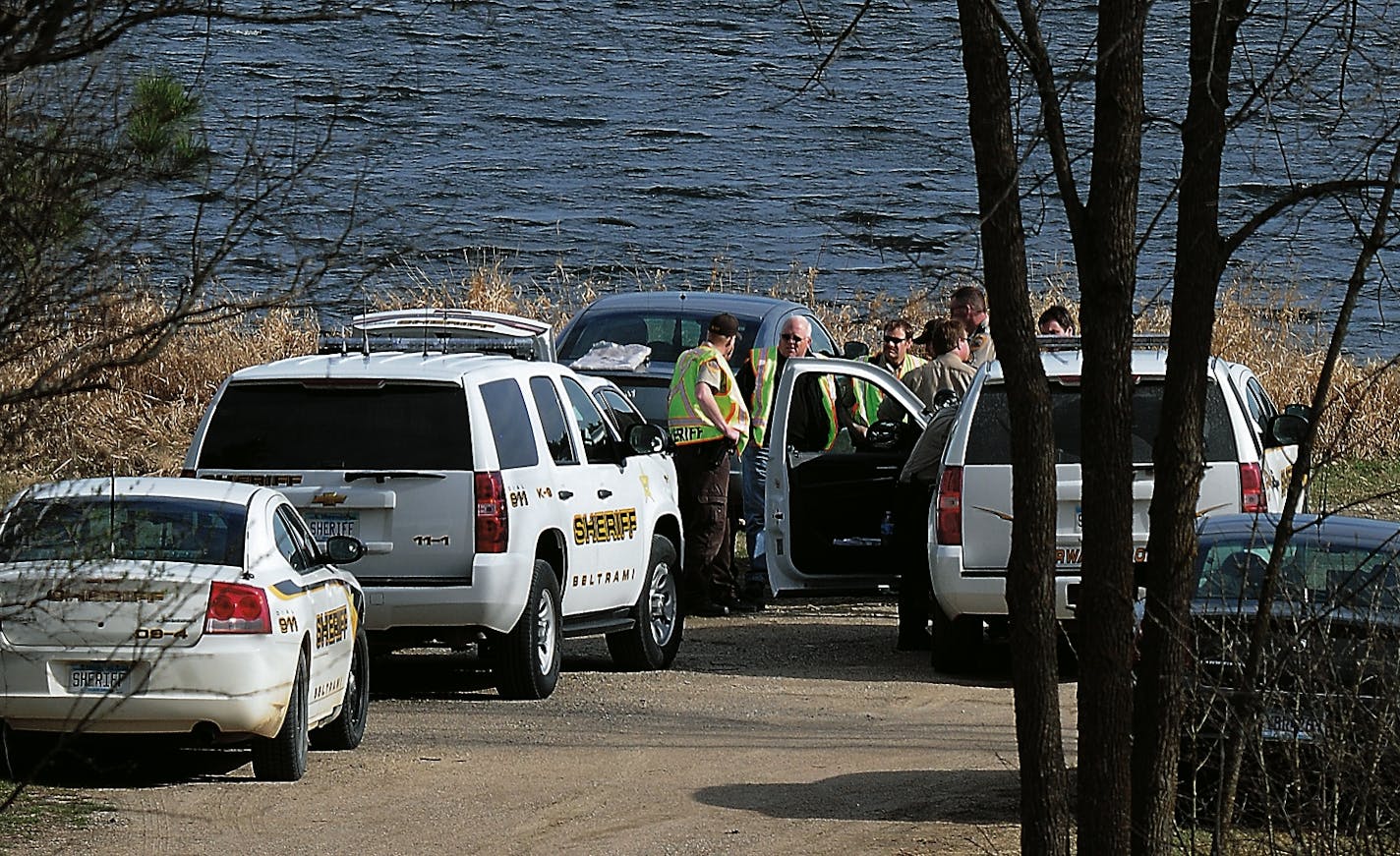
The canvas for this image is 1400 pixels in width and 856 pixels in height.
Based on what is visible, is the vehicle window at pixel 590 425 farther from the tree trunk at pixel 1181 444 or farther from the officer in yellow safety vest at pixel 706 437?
the tree trunk at pixel 1181 444

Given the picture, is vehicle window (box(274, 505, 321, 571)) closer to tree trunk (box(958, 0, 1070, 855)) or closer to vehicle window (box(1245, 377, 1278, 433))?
tree trunk (box(958, 0, 1070, 855))

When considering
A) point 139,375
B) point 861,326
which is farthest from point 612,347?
point 861,326

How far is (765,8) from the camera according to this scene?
6.40 m

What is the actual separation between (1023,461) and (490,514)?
6.59 m

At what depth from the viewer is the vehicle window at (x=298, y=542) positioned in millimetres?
10398

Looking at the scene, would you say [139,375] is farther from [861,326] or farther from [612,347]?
[861,326]

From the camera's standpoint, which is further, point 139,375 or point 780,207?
point 780,207

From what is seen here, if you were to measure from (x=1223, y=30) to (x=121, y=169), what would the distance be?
2.67 meters

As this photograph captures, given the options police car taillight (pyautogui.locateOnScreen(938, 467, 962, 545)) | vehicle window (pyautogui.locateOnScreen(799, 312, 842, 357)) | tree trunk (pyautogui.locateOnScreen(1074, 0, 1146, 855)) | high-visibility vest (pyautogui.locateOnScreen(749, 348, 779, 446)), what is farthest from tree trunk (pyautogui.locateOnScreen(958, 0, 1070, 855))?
vehicle window (pyautogui.locateOnScreen(799, 312, 842, 357))

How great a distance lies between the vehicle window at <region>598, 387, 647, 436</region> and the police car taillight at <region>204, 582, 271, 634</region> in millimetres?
4614

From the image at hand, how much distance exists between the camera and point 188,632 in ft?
31.2

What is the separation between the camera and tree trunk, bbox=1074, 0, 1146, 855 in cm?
557

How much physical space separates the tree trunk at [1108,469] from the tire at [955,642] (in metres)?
7.28

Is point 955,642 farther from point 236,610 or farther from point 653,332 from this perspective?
point 653,332
